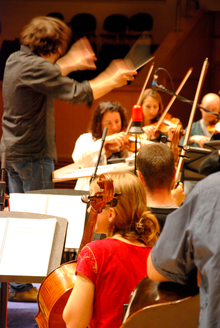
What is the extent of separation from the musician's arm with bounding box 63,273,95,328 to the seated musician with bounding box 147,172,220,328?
408 millimetres

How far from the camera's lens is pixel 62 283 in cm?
144

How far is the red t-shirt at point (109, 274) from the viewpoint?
1273 mm

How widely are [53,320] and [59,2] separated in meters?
7.55

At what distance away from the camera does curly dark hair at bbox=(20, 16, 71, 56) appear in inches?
111

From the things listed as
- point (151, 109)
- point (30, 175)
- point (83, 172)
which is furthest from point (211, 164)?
point (30, 175)

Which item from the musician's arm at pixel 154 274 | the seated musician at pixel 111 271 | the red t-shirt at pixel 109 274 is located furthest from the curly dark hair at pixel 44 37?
the musician's arm at pixel 154 274

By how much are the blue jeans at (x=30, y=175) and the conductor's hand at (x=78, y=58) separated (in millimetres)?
686

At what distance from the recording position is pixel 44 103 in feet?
9.53

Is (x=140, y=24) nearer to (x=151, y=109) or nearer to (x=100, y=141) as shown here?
(x=151, y=109)

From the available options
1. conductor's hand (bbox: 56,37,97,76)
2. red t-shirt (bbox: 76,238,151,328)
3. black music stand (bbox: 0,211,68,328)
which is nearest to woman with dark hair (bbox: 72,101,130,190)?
conductor's hand (bbox: 56,37,97,76)

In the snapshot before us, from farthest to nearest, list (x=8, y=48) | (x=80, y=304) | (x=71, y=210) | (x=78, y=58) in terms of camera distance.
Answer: (x=8, y=48), (x=78, y=58), (x=71, y=210), (x=80, y=304)

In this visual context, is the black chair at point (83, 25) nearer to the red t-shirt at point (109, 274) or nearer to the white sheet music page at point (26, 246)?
the white sheet music page at point (26, 246)

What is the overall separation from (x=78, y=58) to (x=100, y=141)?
0.65 metres

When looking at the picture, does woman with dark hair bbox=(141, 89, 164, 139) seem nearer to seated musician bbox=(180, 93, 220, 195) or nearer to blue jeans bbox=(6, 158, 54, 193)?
seated musician bbox=(180, 93, 220, 195)
